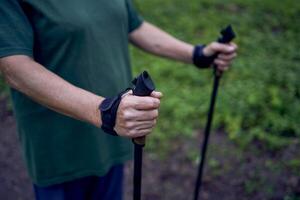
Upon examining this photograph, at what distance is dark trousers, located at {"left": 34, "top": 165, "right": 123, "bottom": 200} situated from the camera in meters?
2.38

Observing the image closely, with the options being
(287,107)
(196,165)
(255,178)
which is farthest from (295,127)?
(196,165)

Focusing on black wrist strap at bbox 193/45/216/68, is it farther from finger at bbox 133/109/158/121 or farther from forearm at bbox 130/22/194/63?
finger at bbox 133/109/158/121

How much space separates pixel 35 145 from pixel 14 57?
642 millimetres

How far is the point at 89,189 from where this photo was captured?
264 centimetres

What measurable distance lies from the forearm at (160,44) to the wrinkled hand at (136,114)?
1165 mm

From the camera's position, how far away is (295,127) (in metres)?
4.59

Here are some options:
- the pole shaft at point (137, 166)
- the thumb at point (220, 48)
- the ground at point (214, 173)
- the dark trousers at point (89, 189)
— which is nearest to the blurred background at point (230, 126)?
the ground at point (214, 173)

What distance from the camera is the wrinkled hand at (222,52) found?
8.36 ft

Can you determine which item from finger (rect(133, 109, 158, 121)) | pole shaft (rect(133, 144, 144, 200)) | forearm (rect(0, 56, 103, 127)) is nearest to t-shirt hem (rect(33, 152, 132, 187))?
pole shaft (rect(133, 144, 144, 200))

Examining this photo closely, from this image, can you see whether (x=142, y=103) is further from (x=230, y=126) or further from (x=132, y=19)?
(x=230, y=126)

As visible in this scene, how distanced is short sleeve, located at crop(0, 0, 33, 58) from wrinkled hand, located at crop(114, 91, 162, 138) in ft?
1.84

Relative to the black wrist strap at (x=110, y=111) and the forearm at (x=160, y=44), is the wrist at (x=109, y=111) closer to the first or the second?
the black wrist strap at (x=110, y=111)

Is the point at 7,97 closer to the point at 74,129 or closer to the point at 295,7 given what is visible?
the point at 74,129

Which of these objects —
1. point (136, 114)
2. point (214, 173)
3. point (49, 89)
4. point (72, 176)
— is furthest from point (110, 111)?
point (214, 173)
